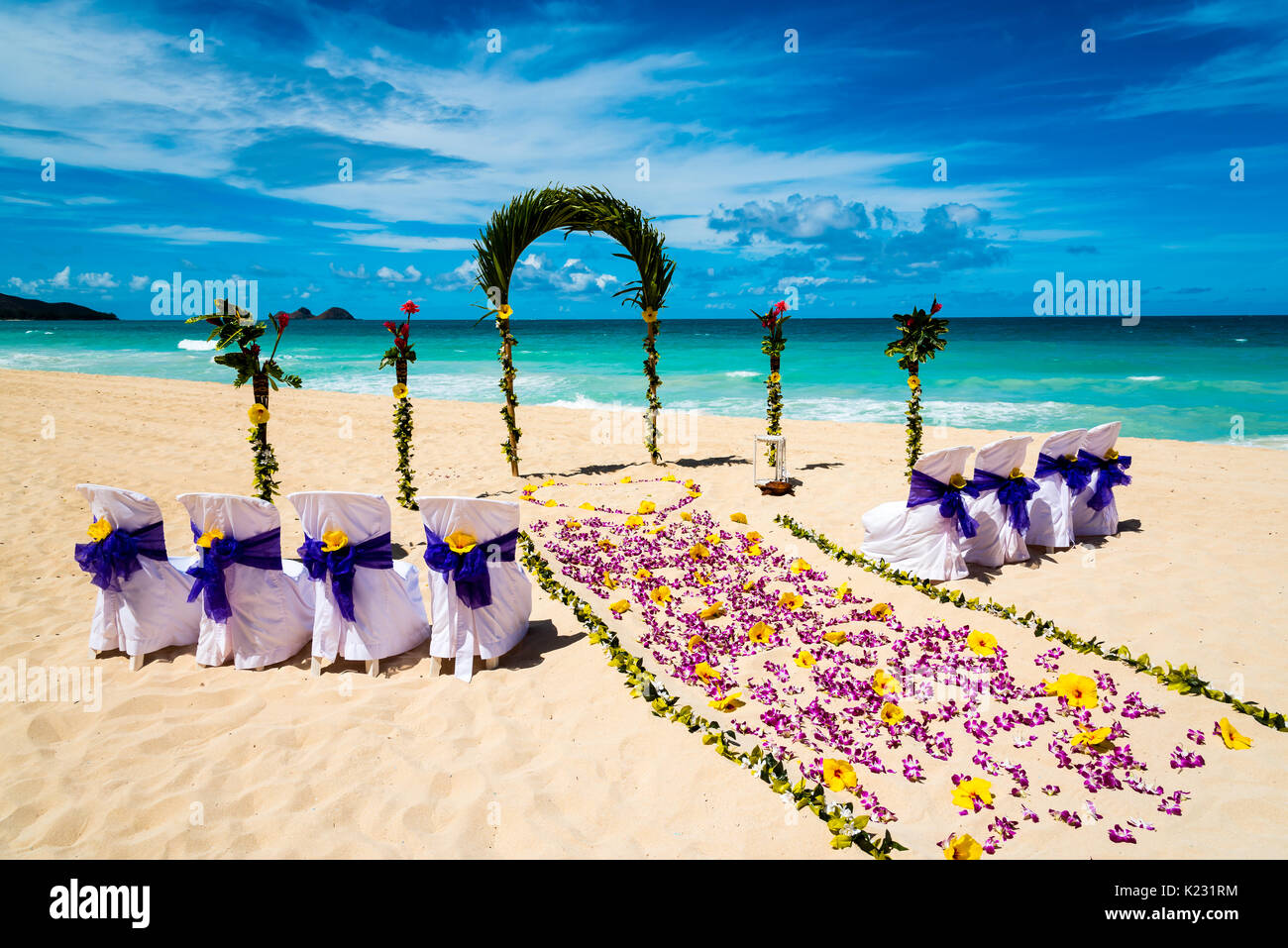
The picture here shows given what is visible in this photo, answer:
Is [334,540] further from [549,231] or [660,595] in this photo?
[549,231]

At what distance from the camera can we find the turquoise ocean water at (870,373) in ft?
67.6

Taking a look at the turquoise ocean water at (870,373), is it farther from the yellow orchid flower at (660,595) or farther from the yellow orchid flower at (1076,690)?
the yellow orchid flower at (1076,690)

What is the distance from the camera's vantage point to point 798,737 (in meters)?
4.00

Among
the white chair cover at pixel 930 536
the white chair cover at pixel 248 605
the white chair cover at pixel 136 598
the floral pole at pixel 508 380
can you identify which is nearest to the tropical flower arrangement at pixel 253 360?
the white chair cover at pixel 136 598

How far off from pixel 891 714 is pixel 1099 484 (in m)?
Result: 4.75

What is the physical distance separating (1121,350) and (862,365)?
1732 cm

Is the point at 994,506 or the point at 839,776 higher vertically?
the point at 994,506

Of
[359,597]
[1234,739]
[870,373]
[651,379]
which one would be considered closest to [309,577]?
[359,597]

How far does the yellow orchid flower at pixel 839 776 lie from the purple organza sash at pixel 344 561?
10.3 feet

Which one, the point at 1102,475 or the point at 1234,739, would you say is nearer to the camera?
the point at 1234,739

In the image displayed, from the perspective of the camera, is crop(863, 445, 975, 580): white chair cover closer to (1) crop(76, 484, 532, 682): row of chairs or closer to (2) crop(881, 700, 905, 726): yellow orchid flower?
(2) crop(881, 700, 905, 726): yellow orchid flower

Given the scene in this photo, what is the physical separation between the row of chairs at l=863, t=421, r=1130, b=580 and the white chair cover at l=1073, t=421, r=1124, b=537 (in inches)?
0.4

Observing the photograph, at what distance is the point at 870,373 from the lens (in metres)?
33.0
